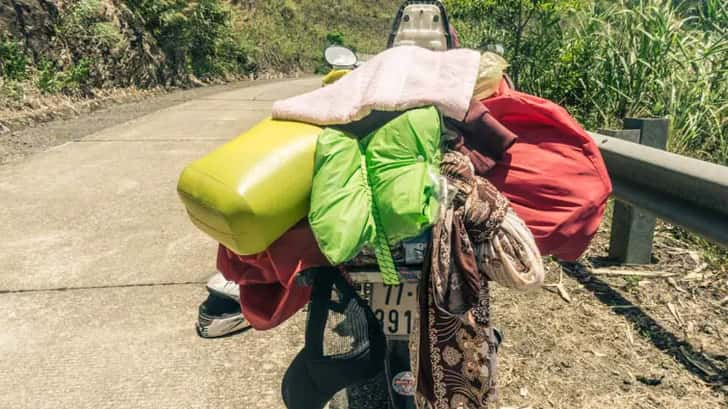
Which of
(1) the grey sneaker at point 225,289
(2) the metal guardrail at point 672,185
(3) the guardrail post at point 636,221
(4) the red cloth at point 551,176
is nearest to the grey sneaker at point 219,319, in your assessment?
(1) the grey sneaker at point 225,289

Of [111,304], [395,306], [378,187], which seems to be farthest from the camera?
[111,304]

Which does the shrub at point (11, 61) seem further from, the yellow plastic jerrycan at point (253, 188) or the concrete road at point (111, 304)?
the yellow plastic jerrycan at point (253, 188)

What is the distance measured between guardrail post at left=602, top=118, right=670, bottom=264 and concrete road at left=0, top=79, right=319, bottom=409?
2.08m

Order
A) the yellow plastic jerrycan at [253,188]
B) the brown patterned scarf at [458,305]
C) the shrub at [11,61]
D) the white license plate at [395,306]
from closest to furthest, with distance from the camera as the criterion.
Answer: the yellow plastic jerrycan at [253,188] < the brown patterned scarf at [458,305] < the white license plate at [395,306] < the shrub at [11,61]

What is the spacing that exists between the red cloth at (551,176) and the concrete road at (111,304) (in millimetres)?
1479

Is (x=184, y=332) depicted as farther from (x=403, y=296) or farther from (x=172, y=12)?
(x=172, y=12)

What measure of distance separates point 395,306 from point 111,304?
2209mm

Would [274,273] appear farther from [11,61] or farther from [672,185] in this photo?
[11,61]

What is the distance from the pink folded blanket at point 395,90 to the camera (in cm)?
168

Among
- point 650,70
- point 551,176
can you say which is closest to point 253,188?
point 551,176

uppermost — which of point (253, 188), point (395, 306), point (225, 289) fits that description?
point (253, 188)

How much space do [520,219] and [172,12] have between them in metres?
15.1

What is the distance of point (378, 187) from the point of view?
1.63 m

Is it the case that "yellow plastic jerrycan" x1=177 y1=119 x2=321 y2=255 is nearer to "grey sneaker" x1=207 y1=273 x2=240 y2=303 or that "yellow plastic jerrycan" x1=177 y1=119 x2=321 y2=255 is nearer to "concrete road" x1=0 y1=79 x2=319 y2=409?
"concrete road" x1=0 y1=79 x2=319 y2=409
